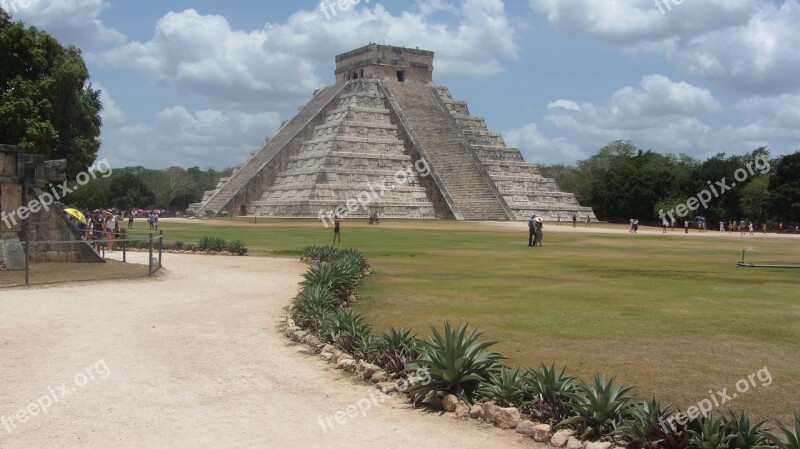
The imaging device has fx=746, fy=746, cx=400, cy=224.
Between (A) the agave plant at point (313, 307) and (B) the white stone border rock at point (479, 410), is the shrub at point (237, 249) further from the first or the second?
(B) the white stone border rock at point (479, 410)

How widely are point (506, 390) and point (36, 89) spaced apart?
28.6m

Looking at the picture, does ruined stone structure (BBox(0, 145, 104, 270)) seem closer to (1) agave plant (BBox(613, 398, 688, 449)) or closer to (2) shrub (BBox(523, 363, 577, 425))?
(2) shrub (BBox(523, 363, 577, 425))

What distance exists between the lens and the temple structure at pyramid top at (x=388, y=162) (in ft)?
184

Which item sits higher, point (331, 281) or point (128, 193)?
point (128, 193)

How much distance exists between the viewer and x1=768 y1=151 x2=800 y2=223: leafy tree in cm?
6041

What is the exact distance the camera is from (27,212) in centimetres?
1844

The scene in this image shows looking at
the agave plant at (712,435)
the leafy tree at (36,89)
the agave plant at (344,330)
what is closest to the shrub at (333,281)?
the agave plant at (344,330)

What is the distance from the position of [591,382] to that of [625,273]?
12280 millimetres

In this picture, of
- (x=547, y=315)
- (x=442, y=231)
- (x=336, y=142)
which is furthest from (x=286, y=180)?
(x=547, y=315)

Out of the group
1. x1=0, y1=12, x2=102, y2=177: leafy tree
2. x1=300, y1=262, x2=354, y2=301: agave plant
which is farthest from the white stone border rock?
x1=0, y1=12, x2=102, y2=177: leafy tree

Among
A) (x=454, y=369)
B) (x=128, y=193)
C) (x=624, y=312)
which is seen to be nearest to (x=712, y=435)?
(x=454, y=369)

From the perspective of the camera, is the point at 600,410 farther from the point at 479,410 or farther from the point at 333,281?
the point at 333,281

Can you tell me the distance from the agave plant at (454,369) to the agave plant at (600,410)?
4.06 ft

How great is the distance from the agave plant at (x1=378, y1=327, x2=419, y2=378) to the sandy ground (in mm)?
392
